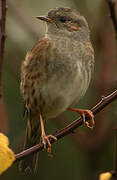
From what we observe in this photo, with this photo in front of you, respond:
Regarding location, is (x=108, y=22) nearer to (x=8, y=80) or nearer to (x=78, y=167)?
(x=8, y=80)

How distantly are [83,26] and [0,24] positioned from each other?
5.49 ft

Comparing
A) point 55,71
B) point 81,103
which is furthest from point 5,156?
point 81,103

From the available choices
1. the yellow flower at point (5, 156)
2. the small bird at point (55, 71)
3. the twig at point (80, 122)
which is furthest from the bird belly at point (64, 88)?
the yellow flower at point (5, 156)

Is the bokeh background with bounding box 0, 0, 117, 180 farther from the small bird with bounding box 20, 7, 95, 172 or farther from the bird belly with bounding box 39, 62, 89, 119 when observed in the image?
the bird belly with bounding box 39, 62, 89, 119

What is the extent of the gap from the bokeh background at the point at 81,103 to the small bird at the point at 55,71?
730mm

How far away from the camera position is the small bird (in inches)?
170

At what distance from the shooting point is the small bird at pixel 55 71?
4.31m

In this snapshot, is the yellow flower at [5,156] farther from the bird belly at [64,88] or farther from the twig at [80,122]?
the bird belly at [64,88]

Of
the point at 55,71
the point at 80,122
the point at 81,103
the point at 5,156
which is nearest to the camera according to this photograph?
the point at 5,156

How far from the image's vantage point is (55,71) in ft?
14.0

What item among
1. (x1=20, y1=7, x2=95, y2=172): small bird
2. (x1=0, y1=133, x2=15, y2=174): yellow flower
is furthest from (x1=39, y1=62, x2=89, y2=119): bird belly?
(x1=0, y1=133, x2=15, y2=174): yellow flower

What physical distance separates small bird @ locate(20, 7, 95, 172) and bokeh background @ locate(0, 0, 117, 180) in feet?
2.39

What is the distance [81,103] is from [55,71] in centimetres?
240

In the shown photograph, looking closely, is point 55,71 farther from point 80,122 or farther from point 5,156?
point 5,156
